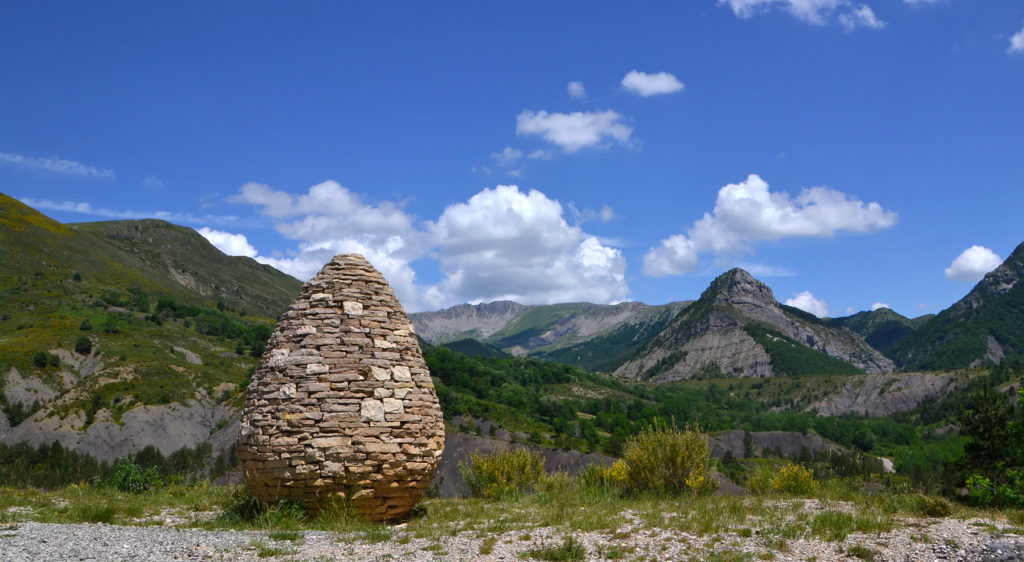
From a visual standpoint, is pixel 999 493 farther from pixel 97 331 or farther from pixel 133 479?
pixel 97 331

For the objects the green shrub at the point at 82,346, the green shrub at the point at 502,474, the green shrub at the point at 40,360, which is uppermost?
the green shrub at the point at 82,346

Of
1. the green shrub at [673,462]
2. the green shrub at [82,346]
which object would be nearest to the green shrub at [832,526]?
the green shrub at [673,462]

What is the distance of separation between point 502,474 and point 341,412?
263 inches

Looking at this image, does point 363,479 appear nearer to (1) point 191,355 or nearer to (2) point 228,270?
(1) point 191,355

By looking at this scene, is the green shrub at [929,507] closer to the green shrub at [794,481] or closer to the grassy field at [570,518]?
the grassy field at [570,518]

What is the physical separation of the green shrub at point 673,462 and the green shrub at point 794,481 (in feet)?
6.91

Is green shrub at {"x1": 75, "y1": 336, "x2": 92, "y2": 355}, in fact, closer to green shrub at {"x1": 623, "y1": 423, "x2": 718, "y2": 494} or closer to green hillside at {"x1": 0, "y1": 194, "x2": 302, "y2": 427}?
green hillside at {"x1": 0, "y1": 194, "x2": 302, "y2": 427}

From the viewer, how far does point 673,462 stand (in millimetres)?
12711

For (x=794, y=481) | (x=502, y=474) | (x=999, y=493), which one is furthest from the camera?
(x=502, y=474)

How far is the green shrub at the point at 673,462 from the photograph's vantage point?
12.5m

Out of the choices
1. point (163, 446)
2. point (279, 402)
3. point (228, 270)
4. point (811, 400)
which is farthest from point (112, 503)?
point (228, 270)

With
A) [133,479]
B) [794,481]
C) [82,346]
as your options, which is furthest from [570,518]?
[82,346]

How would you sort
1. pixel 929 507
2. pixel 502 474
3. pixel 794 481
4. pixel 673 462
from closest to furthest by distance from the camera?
pixel 929 507
pixel 673 462
pixel 794 481
pixel 502 474

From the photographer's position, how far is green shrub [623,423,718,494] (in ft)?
41.2
